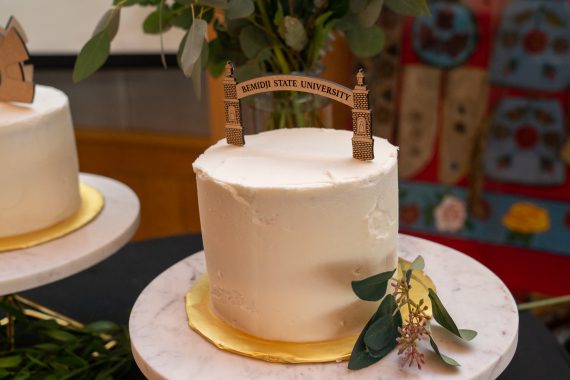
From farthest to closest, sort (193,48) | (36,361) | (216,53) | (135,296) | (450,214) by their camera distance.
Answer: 1. (450,214)
2. (135,296)
3. (216,53)
4. (36,361)
5. (193,48)

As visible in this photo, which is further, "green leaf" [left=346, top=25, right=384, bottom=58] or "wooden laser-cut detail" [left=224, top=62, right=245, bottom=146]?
"green leaf" [left=346, top=25, right=384, bottom=58]

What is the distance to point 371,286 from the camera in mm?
901

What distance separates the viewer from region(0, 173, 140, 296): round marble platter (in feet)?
3.72

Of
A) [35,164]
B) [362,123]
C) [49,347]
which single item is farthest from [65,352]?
[362,123]

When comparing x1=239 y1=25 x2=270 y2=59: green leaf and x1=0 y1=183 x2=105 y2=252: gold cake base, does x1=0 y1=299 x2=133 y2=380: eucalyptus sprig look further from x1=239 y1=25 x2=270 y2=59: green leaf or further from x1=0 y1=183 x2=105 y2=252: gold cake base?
x1=239 y1=25 x2=270 y2=59: green leaf

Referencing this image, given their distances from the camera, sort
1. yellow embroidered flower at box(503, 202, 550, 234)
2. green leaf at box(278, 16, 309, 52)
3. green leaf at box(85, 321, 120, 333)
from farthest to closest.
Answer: yellow embroidered flower at box(503, 202, 550, 234) → green leaf at box(85, 321, 120, 333) → green leaf at box(278, 16, 309, 52)

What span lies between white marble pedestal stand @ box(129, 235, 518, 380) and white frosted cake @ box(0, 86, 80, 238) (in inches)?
12.1

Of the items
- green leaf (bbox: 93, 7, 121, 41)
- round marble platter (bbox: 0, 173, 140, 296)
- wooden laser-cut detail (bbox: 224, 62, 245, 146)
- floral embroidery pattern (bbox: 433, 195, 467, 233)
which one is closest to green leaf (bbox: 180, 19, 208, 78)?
wooden laser-cut detail (bbox: 224, 62, 245, 146)

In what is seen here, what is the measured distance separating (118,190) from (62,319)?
0.28m

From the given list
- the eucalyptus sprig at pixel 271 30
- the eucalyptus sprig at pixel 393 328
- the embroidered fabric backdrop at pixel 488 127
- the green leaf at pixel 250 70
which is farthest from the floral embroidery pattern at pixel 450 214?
the eucalyptus sprig at pixel 393 328

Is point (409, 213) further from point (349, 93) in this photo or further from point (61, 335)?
point (349, 93)

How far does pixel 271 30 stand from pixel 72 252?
504 mm

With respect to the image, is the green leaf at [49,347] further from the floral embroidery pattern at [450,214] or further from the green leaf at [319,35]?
the floral embroidery pattern at [450,214]

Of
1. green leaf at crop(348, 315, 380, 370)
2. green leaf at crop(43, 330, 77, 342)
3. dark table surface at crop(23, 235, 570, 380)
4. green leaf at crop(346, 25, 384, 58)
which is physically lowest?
dark table surface at crop(23, 235, 570, 380)
